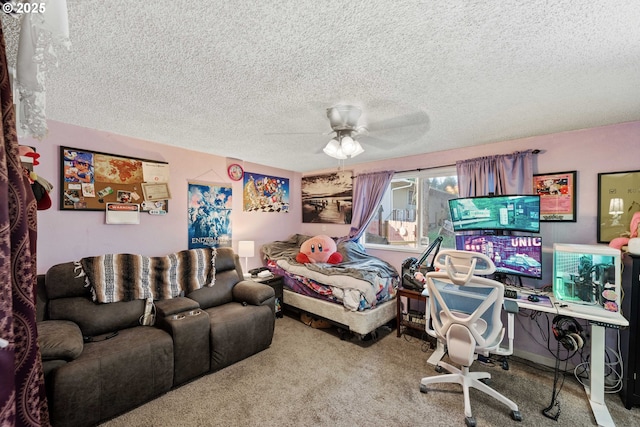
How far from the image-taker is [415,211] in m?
3.76

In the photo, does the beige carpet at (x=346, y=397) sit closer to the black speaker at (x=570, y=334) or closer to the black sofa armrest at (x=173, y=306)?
the black speaker at (x=570, y=334)

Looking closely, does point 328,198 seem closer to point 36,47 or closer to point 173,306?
point 173,306

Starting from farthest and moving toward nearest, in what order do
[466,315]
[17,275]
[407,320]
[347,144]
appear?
[407,320] < [347,144] < [466,315] < [17,275]

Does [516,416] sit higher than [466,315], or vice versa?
[466,315]

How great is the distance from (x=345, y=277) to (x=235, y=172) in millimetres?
2260

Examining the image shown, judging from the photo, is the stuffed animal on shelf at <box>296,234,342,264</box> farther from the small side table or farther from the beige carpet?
the beige carpet

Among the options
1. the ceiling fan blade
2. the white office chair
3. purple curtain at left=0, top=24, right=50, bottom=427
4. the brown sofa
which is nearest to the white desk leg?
the white office chair

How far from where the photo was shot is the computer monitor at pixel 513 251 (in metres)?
2.49

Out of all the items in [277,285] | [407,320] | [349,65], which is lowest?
[407,320]

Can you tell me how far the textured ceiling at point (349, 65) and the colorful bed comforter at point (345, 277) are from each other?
1.69 metres

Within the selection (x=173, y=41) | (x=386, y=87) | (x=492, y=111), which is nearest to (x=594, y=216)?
(x=492, y=111)

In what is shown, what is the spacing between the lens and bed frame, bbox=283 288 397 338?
9.42 feet

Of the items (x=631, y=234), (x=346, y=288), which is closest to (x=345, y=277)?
(x=346, y=288)

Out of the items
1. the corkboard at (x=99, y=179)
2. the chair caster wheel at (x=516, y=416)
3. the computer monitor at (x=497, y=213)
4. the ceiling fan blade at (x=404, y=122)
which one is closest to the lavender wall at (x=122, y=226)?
the corkboard at (x=99, y=179)
